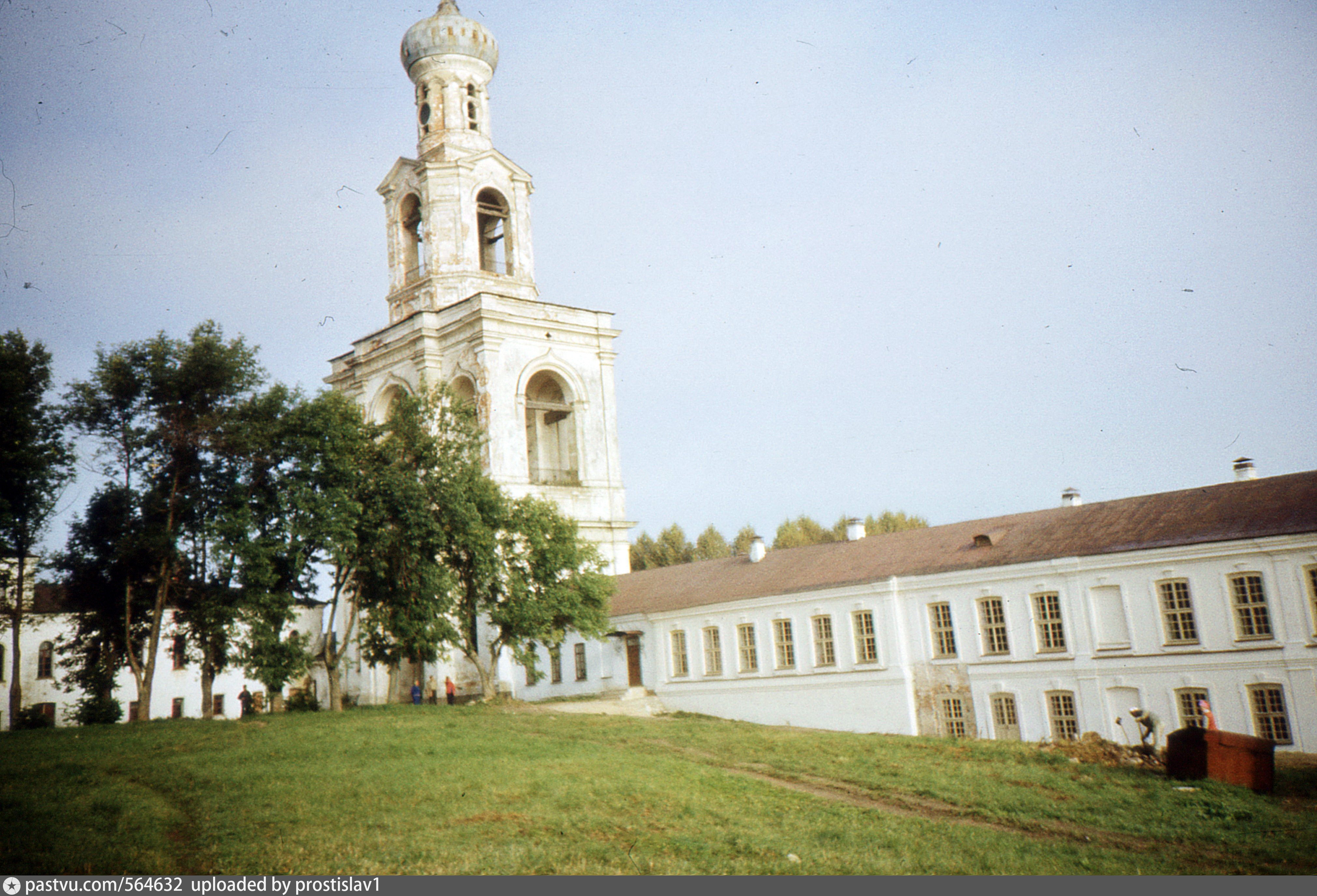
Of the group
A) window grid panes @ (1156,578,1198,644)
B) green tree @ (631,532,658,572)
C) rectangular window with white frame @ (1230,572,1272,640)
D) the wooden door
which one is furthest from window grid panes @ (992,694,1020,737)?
green tree @ (631,532,658,572)

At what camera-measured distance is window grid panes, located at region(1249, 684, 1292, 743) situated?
25891mm

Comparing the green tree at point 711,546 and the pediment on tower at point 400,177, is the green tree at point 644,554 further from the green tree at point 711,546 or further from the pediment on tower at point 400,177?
the pediment on tower at point 400,177

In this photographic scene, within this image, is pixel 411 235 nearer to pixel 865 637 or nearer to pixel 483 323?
pixel 483 323

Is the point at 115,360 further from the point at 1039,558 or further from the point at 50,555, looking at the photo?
the point at 1039,558

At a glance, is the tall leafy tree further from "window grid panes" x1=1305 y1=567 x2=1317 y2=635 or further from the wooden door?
"window grid panes" x1=1305 y1=567 x2=1317 y2=635

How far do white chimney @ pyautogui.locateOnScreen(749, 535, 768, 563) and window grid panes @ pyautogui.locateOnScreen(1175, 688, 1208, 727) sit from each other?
16677 millimetres

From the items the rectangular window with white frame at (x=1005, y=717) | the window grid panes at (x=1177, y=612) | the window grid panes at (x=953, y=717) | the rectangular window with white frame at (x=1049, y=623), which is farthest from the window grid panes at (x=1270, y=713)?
the window grid panes at (x=953, y=717)

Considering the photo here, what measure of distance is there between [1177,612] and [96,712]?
28875mm

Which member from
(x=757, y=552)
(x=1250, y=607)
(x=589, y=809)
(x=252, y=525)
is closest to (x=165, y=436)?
(x=252, y=525)

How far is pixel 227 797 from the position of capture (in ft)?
50.4

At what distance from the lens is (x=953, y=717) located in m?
32.0

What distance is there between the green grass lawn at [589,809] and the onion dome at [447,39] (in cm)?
3442

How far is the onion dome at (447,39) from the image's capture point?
158ft

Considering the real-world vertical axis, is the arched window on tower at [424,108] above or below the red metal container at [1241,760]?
above
